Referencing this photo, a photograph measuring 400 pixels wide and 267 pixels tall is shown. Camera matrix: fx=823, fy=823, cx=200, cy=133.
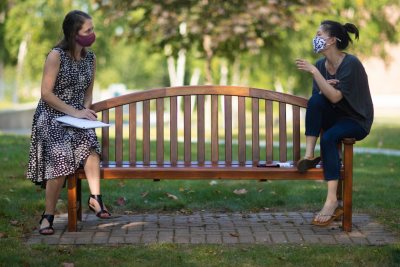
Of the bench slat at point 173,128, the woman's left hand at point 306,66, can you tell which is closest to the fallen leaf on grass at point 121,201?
the bench slat at point 173,128

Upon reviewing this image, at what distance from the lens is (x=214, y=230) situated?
5.71 metres

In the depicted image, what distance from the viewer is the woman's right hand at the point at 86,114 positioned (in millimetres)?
5683

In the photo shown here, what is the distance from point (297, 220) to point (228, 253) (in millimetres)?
1341

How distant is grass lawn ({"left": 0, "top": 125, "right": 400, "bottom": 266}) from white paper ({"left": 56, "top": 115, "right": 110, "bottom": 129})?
80 cm

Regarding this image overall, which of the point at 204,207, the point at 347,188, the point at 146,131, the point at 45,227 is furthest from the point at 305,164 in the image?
the point at 45,227

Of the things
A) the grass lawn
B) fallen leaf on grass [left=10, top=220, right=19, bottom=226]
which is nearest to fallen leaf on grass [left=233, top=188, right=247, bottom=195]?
the grass lawn

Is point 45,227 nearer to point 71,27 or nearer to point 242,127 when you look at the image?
point 71,27

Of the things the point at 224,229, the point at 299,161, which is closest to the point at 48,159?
the point at 224,229

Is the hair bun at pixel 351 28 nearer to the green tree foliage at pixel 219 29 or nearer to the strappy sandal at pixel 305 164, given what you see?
the strappy sandal at pixel 305 164

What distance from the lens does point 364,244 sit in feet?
17.1

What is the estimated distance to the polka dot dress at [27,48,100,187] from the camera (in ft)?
18.3

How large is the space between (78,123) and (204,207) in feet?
5.42

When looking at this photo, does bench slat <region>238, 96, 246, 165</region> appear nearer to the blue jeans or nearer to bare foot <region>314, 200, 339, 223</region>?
the blue jeans

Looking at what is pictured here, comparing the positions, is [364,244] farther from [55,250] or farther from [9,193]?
[9,193]
